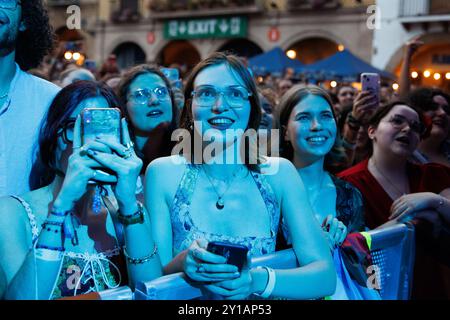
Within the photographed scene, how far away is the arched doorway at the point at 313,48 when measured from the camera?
15883 mm

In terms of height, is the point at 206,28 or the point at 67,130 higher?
the point at 206,28

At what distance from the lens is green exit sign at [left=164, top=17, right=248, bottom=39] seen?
16438 mm

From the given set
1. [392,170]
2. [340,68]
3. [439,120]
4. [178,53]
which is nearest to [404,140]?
[392,170]

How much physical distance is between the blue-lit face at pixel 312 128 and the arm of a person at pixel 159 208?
0.79 metres

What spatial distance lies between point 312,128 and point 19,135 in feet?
3.73

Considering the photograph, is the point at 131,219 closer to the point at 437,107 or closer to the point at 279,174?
the point at 279,174

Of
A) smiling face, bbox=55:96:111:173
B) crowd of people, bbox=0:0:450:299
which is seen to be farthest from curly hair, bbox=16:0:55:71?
smiling face, bbox=55:96:111:173

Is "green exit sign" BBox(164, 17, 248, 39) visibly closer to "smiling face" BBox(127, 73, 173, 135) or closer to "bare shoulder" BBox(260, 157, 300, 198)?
"smiling face" BBox(127, 73, 173, 135)

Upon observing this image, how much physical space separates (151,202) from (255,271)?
1.33 ft

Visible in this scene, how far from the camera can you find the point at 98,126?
1237mm

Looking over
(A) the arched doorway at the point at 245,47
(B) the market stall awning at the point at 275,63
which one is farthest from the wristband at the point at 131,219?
(A) the arched doorway at the point at 245,47

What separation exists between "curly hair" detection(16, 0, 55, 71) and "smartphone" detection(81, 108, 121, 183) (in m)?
0.89

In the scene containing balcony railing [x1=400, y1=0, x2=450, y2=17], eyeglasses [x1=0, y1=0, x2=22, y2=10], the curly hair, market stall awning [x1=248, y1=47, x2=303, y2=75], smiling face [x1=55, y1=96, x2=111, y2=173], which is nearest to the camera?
smiling face [x1=55, y1=96, x2=111, y2=173]
